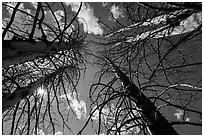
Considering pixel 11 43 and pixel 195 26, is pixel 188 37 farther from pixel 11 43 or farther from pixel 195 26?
pixel 11 43

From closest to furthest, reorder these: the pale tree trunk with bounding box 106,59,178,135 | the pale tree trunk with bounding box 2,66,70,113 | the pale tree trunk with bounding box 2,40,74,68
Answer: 1. the pale tree trunk with bounding box 2,40,74,68
2. the pale tree trunk with bounding box 2,66,70,113
3. the pale tree trunk with bounding box 106,59,178,135

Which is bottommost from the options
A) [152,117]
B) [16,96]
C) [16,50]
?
[152,117]

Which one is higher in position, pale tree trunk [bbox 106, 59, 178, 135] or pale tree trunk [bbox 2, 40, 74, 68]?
pale tree trunk [bbox 2, 40, 74, 68]

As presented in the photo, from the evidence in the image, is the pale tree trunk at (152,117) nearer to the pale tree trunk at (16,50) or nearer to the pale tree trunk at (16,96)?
the pale tree trunk at (16,50)

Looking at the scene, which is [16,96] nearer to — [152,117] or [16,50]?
[16,50]

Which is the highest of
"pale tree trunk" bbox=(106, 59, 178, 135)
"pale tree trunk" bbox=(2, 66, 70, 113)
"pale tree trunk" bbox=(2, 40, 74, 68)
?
"pale tree trunk" bbox=(2, 40, 74, 68)

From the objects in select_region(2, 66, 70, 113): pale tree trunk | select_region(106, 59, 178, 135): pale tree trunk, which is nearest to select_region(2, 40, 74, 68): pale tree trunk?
select_region(2, 66, 70, 113): pale tree trunk

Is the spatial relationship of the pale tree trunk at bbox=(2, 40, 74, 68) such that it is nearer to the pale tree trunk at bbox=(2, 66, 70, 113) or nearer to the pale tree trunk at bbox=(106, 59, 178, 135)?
the pale tree trunk at bbox=(2, 66, 70, 113)

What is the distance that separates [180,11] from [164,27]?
0.31 m

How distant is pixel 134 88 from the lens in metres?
4.46

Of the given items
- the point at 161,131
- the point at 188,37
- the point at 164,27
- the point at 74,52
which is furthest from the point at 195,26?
the point at 74,52

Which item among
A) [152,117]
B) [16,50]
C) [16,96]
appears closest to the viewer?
[16,50]

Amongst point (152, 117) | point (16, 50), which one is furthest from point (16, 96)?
point (152, 117)

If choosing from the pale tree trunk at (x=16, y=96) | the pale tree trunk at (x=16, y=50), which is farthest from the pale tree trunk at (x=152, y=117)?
the pale tree trunk at (x=16, y=96)
